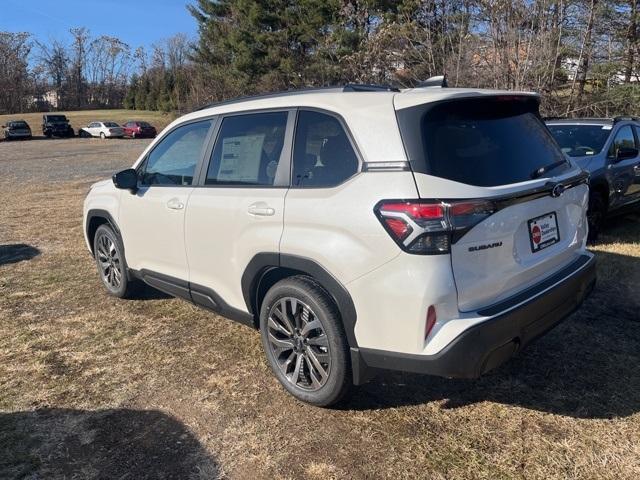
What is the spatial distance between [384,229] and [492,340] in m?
0.76

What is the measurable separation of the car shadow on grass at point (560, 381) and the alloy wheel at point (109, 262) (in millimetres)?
2902

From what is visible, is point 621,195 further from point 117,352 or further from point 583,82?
point 583,82

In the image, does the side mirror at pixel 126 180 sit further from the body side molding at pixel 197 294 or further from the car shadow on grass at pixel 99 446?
the car shadow on grass at pixel 99 446

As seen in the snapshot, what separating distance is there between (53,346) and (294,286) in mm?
2362

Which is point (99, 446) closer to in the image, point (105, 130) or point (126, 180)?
point (126, 180)

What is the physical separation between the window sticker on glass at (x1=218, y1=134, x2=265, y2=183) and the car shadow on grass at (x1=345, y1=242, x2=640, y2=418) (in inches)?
62.9

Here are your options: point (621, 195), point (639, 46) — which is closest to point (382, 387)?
point (621, 195)

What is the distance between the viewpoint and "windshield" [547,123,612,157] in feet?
23.3

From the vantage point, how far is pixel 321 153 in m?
3.14

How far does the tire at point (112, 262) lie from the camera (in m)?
5.04

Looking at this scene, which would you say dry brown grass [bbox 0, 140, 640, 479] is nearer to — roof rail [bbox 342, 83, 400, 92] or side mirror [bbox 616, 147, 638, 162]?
roof rail [bbox 342, 83, 400, 92]

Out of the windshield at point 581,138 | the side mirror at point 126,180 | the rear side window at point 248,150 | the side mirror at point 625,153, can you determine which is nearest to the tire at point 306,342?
the rear side window at point 248,150

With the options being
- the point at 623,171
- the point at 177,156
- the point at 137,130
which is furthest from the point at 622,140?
the point at 137,130

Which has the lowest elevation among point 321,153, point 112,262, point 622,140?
point 112,262
